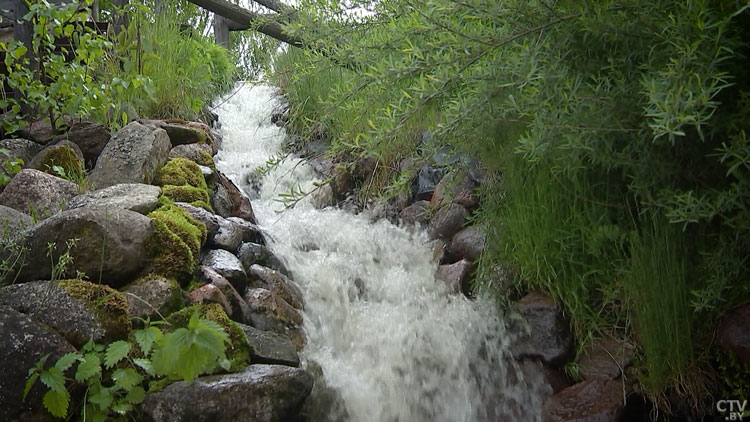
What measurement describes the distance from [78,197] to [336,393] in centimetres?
177

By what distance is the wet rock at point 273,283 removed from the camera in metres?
3.25

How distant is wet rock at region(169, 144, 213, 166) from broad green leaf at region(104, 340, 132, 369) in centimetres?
223

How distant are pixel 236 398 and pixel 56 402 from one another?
2.01 ft

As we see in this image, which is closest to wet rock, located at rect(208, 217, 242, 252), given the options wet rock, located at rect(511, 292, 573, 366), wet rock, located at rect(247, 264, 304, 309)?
wet rock, located at rect(247, 264, 304, 309)

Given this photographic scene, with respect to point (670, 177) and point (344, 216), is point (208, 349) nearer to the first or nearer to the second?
point (670, 177)

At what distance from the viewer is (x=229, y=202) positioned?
4.11 meters

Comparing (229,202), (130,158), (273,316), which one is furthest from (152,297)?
(229,202)

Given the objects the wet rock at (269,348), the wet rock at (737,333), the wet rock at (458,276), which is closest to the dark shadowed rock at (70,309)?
the wet rock at (269,348)

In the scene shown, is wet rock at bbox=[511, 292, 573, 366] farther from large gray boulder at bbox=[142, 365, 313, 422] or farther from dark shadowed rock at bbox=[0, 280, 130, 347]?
dark shadowed rock at bbox=[0, 280, 130, 347]

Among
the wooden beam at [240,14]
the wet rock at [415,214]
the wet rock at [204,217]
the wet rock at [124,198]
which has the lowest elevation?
the wet rock at [415,214]

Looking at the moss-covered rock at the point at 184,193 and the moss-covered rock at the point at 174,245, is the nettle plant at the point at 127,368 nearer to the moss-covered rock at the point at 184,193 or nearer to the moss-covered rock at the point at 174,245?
the moss-covered rock at the point at 174,245

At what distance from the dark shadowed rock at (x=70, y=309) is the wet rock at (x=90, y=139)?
1.93 m

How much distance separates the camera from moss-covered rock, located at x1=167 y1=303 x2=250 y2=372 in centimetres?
246

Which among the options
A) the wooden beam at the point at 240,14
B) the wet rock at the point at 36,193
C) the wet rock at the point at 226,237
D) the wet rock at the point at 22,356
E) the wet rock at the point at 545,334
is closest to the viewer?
the wet rock at the point at 22,356
